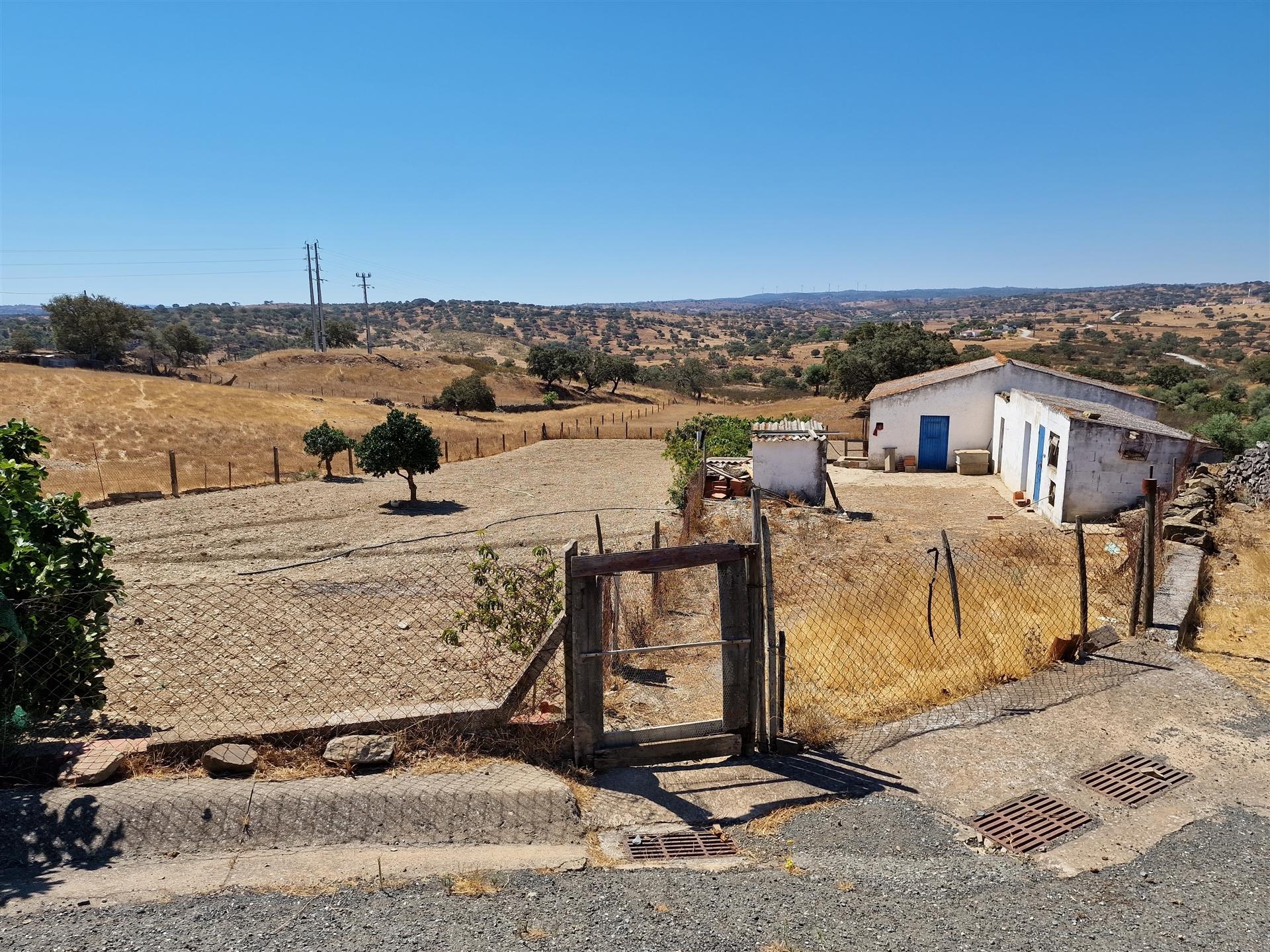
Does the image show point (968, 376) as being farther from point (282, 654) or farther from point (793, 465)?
point (282, 654)

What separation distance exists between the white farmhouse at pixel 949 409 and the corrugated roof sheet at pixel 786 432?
4.76 m

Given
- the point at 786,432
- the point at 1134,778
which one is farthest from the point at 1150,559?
the point at 786,432

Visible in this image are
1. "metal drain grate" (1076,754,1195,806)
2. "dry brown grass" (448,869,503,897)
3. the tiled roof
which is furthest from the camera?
the tiled roof

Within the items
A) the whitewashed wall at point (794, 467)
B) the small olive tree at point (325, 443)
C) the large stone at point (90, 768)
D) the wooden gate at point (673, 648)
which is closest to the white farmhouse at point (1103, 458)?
the whitewashed wall at point (794, 467)

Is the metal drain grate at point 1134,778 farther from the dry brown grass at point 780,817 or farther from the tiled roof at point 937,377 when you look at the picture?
the tiled roof at point 937,377

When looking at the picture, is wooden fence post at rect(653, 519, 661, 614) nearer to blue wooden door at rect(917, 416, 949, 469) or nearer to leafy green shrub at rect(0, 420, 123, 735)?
leafy green shrub at rect(0, 420, 123, 735)

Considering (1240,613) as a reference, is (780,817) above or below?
above

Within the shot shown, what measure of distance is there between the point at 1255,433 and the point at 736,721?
84.7ft

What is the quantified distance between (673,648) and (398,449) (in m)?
19.6

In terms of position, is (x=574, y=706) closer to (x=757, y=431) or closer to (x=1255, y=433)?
(x=757, y=431)

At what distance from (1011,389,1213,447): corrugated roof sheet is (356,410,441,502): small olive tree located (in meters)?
16.9

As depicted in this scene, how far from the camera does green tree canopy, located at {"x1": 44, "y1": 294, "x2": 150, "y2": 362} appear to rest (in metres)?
58.4

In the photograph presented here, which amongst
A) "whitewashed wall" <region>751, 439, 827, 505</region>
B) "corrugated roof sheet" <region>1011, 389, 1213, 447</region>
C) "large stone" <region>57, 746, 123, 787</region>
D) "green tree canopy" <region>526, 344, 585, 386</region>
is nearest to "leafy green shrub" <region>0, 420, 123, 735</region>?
"large stone" <region>57, 746, 123, 787</region>

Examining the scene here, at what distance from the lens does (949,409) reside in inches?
1123
